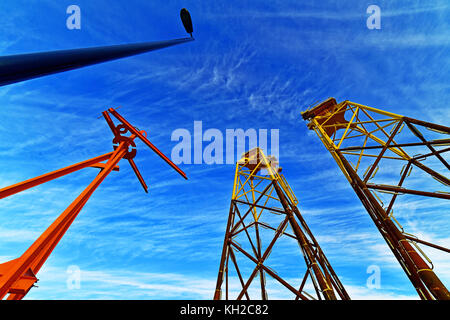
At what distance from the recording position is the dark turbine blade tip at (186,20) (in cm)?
375

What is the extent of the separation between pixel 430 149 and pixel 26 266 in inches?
571

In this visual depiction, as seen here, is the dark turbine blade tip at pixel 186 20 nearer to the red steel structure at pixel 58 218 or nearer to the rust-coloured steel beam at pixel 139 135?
the red steel structure at pixel 58 218

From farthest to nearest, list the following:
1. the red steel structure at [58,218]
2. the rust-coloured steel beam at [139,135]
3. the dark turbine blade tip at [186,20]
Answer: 1. the rust-coloured steel beam at [139,135]
2. the red steel structure at [58,218]
3. the dark turbine blade tip at [186,20]

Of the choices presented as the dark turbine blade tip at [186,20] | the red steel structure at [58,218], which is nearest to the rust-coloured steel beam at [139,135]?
the red steel structure at [58,218]


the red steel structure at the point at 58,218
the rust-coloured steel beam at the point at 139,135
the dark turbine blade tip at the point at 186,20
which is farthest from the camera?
the rust-coloured steel beam at the point at 139,135

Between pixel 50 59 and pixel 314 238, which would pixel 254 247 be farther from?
pixel 50 59

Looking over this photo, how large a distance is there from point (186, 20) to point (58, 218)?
343 inches

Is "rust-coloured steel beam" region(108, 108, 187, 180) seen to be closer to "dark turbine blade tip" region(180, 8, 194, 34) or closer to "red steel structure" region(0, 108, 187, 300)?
"red steel structure" region(0, 108, 187, 300)

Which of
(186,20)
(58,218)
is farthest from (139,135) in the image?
(186,20)

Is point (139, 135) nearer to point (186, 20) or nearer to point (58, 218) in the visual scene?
point (58, 218)

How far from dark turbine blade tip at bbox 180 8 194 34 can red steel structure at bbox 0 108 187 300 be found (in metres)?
7.84

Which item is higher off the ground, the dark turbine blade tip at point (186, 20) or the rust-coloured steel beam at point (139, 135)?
the rust-coloured steel beam at point (139, 135)

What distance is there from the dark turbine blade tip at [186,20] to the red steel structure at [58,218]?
25.7 feet

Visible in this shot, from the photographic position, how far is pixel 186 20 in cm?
378
